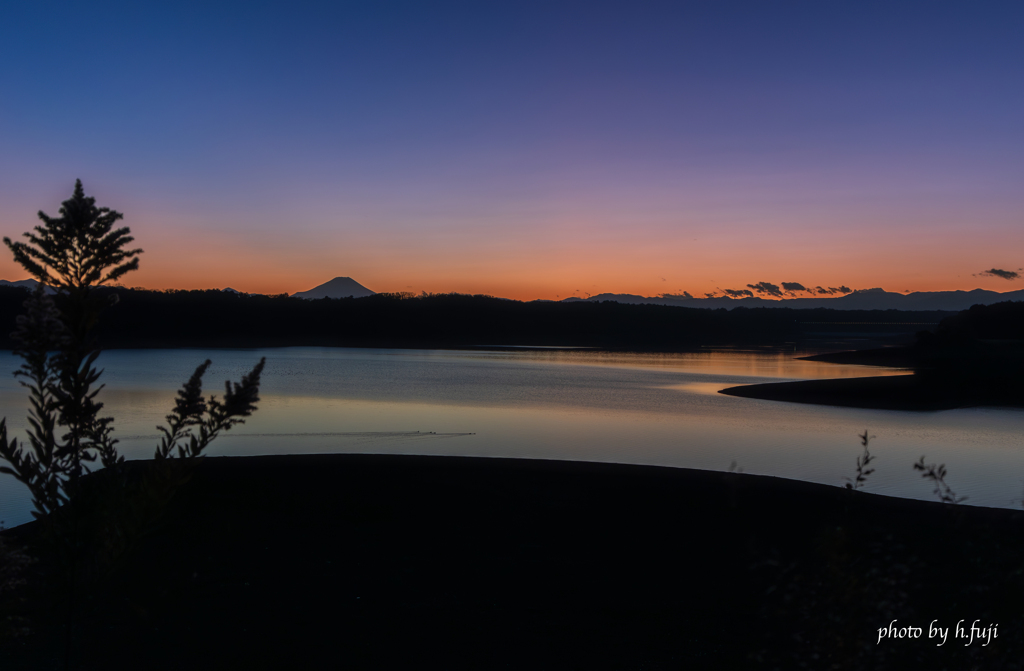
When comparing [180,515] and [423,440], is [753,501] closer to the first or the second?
[180,515]

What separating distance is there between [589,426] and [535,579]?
50.0 feet

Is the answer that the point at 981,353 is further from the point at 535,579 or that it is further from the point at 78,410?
the point at 78,410

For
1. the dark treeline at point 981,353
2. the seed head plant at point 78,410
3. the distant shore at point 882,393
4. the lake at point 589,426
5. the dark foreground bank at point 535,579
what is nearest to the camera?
the seed head plant at point 78,410

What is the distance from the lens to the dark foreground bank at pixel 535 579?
322cm

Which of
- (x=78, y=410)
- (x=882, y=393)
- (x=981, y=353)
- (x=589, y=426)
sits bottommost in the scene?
(x=589, y=426)

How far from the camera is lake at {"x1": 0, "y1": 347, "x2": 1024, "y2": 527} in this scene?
16.2 m

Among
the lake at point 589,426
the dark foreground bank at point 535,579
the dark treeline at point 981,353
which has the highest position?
the dark treeline at point 981,353

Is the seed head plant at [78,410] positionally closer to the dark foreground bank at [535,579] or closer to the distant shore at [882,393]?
the dark foreground bank at [535,579]

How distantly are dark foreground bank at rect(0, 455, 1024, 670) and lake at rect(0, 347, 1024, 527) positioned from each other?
417 centimetres

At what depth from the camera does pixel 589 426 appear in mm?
22578

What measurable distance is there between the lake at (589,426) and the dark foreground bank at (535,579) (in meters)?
4.17

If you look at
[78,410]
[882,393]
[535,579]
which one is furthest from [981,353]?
[78,410]

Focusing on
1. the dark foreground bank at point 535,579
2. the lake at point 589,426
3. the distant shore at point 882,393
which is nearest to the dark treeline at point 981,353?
the distant shore at point 882,393

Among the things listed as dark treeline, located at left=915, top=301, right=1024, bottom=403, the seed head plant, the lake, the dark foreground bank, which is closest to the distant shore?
dark treeline, located at left=915, top=301, right=1024, bottom=403
